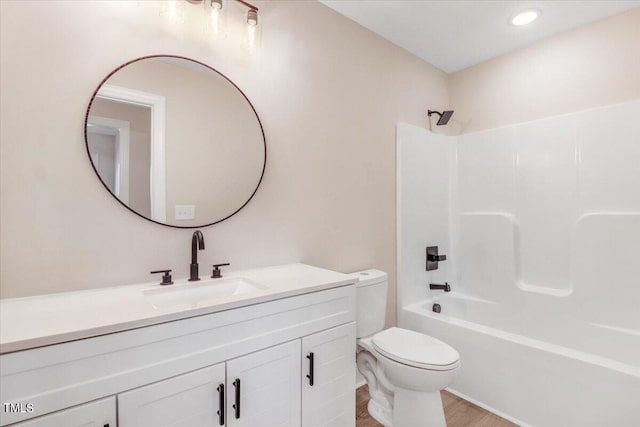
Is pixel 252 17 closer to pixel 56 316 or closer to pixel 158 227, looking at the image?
pixel 158 227

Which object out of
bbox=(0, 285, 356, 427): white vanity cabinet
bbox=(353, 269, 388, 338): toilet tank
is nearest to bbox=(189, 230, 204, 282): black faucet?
bbox=(0, 285, 356, 427): white vanity cabinet

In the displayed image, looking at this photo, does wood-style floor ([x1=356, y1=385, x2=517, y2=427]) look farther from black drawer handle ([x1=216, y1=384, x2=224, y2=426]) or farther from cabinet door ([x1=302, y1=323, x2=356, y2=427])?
black drawer handle ([x1=216, y1=384, x2=224, y2=426])

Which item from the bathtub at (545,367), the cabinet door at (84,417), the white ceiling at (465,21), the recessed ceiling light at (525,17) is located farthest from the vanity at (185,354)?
the recessed ceiling light at (525,17)

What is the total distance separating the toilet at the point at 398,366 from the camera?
4.88 feet

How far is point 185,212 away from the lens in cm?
143

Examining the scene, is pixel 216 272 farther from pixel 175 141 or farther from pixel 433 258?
pixel 433 258

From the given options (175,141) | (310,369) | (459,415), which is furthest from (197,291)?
(459,415)

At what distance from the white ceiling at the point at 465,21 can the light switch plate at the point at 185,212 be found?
1591 mm

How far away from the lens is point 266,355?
1.13 metres

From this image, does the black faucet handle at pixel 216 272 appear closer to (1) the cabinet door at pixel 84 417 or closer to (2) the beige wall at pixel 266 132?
(2) the beige wall at pixel 266 132

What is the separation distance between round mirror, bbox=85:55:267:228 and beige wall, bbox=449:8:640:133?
2.15 metres

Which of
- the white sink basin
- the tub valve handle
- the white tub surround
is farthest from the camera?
the tub valve handle

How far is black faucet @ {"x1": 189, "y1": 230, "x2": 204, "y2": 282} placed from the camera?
137 centimetres

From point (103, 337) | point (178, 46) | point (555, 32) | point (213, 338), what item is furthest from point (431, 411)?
point (555, 32)
